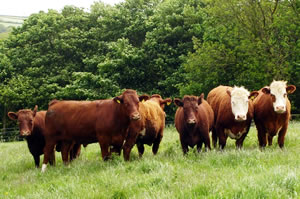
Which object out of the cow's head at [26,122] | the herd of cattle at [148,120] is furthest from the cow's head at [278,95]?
the cow's head at [26,122]

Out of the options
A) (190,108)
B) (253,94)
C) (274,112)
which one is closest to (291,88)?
(274,112)

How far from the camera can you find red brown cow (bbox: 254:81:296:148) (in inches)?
352

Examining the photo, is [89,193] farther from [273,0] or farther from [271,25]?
[273,0]

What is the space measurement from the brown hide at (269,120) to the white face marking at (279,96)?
27 centimetres

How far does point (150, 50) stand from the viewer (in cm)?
2972

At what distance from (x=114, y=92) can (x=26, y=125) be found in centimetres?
1745

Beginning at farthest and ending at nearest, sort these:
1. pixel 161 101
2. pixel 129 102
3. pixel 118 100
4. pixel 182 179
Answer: pixel 161 101 → pixel 118 100 → pixel 129 102 → pixel 182 179

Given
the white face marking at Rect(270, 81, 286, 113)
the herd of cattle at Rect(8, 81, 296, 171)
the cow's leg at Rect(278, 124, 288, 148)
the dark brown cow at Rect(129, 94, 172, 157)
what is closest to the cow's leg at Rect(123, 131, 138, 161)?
the herd of cattle at Rect(8, 81, 296, 171)

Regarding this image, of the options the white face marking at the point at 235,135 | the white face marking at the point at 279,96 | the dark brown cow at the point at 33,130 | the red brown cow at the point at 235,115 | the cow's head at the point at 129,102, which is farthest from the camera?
the dark brown cow at the point at 33,130

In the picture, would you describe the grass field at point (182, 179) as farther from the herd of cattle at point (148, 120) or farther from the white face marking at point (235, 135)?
the white face marking at point (235, 135)

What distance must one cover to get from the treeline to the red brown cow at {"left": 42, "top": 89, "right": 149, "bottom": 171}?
1716 centimetres

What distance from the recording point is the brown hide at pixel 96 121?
879 cm

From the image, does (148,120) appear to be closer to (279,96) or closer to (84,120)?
(84,120)

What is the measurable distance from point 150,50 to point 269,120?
21.2 m
